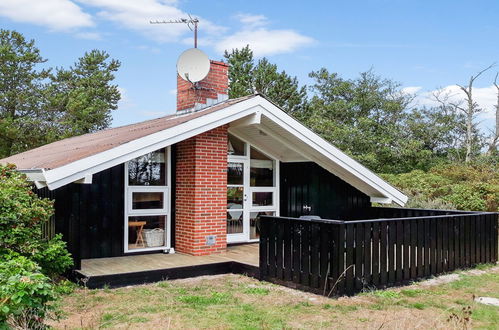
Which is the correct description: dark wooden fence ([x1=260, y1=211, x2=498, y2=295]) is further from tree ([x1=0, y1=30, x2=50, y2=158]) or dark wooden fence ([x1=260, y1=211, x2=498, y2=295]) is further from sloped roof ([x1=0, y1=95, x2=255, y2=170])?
tree ([x1=0, y1=30, x2=50, y2=158])

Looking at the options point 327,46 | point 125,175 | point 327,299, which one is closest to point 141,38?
point 327,46

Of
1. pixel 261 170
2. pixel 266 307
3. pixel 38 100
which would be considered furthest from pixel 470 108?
pixel 266 307

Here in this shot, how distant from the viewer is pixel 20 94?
87.9 feet

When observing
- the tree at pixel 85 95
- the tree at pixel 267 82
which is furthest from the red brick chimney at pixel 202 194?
the tree at pixel 267 82

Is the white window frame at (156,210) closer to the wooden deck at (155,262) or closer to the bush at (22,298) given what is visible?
the wooden deck at (155,262)

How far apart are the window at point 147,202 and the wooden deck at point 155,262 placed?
0.34 metres

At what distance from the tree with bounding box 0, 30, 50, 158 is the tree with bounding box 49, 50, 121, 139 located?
96 centimetres

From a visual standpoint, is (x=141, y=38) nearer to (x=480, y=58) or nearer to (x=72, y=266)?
(x=72, y=266)

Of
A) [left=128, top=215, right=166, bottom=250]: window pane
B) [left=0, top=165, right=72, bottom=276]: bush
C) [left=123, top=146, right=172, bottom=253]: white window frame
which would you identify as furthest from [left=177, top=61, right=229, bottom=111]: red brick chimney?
[left=0, top=165, right=72, bottom=276]: bush

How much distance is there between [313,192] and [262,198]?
1259mm

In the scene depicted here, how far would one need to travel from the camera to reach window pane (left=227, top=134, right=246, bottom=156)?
10719 millimetres

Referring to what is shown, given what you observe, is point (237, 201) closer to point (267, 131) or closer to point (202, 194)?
point (202, 194)

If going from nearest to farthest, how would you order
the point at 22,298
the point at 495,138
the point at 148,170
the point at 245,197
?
the point at 22,298
the point at 148,170
the point at 245,197
the point at 495,138

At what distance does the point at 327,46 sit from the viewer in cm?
2305
